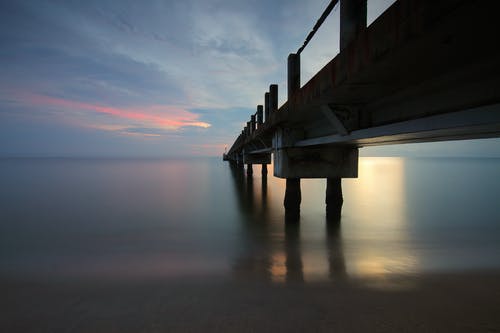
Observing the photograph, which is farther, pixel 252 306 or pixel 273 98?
pixel 273 98

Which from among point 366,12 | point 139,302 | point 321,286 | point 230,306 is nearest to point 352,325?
point 321,286

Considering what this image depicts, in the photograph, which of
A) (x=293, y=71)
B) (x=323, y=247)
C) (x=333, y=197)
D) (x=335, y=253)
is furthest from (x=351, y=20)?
(x=333, y=197)

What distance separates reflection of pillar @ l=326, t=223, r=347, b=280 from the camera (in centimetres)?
628

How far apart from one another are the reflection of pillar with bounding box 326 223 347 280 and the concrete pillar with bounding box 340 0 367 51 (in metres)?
5.04

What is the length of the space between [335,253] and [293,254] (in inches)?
52.5

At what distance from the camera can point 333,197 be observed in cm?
1205

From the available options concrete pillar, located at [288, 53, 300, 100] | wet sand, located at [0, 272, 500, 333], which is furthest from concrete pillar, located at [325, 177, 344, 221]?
wet sand, located at [0, 272, 500, 333]

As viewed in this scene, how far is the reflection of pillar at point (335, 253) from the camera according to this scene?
247 inches

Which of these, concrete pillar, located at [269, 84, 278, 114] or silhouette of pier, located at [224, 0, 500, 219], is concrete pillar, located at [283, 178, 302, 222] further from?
silhouette of pier, located at [224, 0, 500, 219]

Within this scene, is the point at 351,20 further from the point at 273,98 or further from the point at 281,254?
the point at 273,98

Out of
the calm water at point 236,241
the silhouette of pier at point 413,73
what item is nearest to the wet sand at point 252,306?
the calm water at point 236,241

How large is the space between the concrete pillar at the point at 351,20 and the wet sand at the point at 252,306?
437cm

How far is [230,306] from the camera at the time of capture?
15.0 feet

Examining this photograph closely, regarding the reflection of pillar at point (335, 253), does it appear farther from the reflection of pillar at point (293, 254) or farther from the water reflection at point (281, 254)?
the reflection of pillar at point (293, 254)
